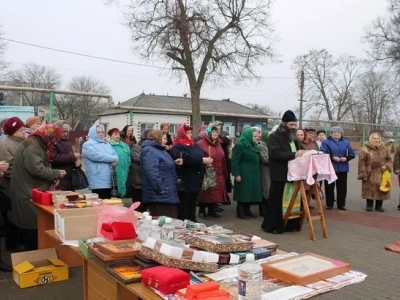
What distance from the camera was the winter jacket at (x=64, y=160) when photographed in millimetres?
5579

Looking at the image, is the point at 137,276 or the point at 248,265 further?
the point at 137,276

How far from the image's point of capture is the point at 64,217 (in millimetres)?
3289

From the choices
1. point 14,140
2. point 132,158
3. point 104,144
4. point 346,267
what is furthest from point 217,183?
point 346,267

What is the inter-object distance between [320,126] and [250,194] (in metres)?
14.5

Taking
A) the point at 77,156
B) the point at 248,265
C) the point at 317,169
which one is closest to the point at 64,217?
the point at 248,265

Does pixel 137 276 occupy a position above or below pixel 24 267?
above

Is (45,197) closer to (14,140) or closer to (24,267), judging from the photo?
(24,267)

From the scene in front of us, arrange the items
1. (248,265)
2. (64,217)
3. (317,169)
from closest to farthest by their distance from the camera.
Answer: (248,265), (64,217), (317,169)

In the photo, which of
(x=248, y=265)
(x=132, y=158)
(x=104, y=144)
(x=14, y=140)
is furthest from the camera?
(x=132, y=158)

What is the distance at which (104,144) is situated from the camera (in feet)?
21.1

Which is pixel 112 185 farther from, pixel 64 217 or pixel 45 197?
pixel 64 217

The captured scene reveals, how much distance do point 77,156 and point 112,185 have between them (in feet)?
2.90

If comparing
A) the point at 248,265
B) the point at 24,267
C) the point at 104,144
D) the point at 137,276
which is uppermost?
the point at 104,144

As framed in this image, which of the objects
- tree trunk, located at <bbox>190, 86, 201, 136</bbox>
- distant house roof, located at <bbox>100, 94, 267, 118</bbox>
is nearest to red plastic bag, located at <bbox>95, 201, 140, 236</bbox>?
tree trunk, located at <bbox>190, 86, 201, 136</bbox>
